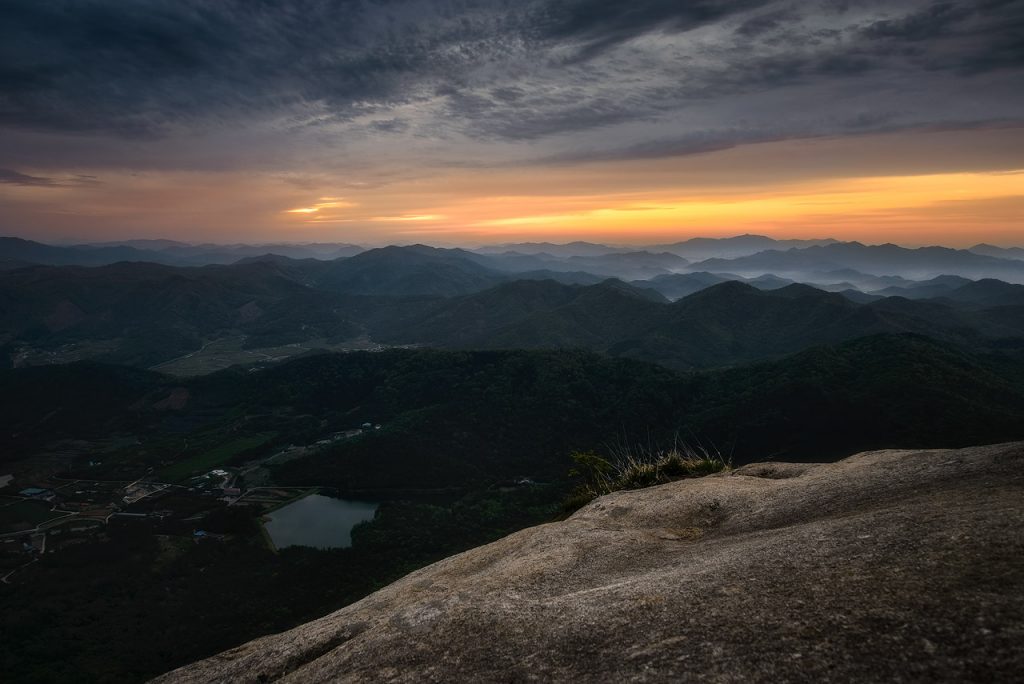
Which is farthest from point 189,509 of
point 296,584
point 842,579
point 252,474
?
point 842,579

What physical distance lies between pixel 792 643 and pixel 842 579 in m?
2.00

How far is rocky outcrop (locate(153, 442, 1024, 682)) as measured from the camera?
6527mm

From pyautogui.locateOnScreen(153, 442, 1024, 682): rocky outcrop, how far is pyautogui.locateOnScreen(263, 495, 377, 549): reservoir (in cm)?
11804

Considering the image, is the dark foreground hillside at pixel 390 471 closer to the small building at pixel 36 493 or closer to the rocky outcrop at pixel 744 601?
the small building at pixel 36 493

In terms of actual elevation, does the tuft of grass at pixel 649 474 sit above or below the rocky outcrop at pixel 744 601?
below

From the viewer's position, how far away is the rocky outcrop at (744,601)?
6.53 meters

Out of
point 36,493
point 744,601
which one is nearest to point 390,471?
point 36,493

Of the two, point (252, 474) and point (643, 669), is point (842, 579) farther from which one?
point (252, 474)

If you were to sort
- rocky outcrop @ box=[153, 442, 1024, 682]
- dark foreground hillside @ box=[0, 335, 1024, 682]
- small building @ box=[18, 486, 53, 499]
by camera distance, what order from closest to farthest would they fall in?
rocky outcrop @ box=[153, 442, 1024, 682] < dark foreground hillside @ box=[0, 335, 1024, 682] < small building @ box=[18, 486, 53, 499]

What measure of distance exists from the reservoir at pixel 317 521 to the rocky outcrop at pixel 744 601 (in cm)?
11804

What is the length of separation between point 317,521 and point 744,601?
147 metres

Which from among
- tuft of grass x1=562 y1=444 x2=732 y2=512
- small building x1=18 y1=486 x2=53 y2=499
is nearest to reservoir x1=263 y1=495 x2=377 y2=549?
small building x1=18 y1=486 x2=53 y2=499

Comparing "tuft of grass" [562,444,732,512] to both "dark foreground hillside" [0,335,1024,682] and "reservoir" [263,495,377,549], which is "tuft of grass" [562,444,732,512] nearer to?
"dark foreground hillside" [0,335,1024,682]

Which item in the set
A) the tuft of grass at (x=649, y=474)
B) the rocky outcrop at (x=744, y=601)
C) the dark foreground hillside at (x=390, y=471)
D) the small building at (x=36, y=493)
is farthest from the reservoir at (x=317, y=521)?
the rocky outcrop at (x=744, y=601)
